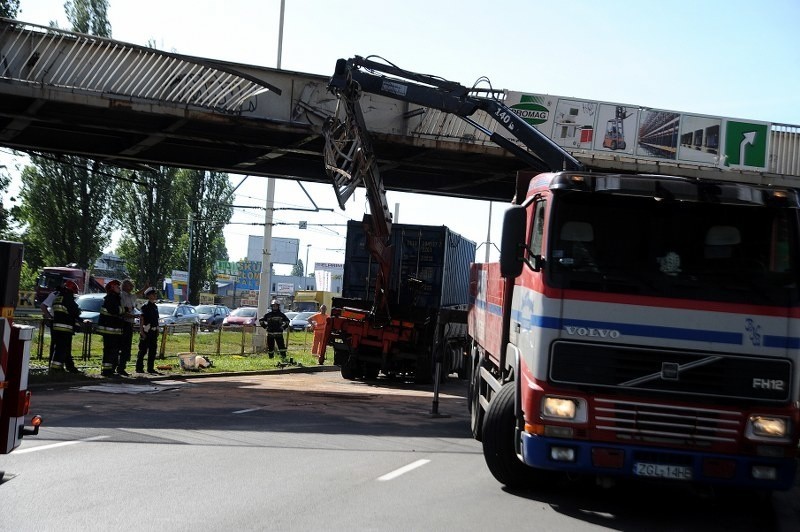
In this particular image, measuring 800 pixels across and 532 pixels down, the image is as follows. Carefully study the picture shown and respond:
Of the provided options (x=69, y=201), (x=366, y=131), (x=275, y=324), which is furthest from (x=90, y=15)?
(x=366, y=131)

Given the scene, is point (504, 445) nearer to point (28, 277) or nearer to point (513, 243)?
point (513, 243)

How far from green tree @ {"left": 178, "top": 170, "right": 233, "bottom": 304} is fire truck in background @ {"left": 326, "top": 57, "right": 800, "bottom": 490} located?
5135 cm

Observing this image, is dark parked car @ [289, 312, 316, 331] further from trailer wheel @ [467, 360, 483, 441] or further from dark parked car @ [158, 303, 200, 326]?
trailer wheel @ [467, 360, 483, 441]

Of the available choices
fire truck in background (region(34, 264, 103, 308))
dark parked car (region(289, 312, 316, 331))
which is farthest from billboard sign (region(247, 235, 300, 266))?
fire truck in background (region(34, 264, 103, 308))

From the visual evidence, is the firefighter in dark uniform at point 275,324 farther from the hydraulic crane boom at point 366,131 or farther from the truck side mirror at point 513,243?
the truck side mirror at point 513,243

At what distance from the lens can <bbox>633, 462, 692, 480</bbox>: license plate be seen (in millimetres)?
7367

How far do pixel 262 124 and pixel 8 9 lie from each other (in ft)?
59.7

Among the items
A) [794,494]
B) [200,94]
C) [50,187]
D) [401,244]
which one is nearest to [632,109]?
[401,244]

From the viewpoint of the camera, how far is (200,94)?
1780 centimetres

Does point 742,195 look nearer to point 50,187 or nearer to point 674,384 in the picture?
point 674,384

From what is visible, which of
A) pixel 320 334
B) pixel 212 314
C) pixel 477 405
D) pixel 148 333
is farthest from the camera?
pixel 212 314

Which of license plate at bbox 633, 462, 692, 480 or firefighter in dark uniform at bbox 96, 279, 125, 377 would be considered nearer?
license plate at bbox 633, 462, 692, 480

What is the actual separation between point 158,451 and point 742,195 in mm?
6579

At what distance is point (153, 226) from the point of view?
187 feet
